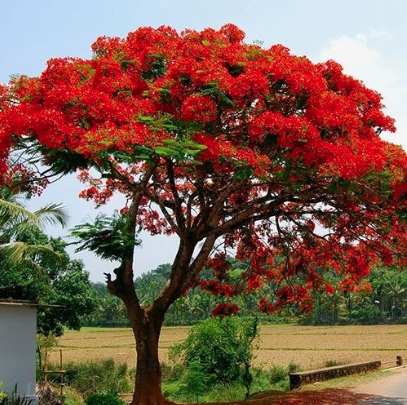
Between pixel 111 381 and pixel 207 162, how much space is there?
13869 mm

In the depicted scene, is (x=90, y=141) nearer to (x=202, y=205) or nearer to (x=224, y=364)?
(x=202, y=205)

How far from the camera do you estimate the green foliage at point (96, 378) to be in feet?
73.5

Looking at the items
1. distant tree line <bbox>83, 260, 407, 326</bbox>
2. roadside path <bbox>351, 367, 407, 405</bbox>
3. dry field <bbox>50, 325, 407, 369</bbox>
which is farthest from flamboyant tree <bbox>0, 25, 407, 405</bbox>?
distant tree line <bbox>83, 260, 407, 326</bbox>

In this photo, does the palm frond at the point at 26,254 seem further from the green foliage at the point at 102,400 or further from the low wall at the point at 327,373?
the low wall at the point at 327,373

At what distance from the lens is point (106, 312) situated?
9081cm

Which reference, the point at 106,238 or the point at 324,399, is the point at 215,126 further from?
the point at 324,399

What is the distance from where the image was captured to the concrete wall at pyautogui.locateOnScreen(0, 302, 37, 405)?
12.7 metres

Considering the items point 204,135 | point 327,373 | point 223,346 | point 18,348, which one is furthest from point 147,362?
point 327,373

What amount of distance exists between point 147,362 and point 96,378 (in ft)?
36.7

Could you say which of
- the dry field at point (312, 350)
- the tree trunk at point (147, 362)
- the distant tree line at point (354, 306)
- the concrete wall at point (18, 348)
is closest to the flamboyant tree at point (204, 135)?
the tree trunk at point (147, 362)

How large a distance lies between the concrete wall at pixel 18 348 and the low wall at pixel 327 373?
A: 6.90 meters

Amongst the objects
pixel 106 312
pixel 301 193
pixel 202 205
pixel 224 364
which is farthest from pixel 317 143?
pixel 106 312

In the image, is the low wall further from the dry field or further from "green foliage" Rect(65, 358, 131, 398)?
the dry field

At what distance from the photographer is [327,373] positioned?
18188 millimetres
